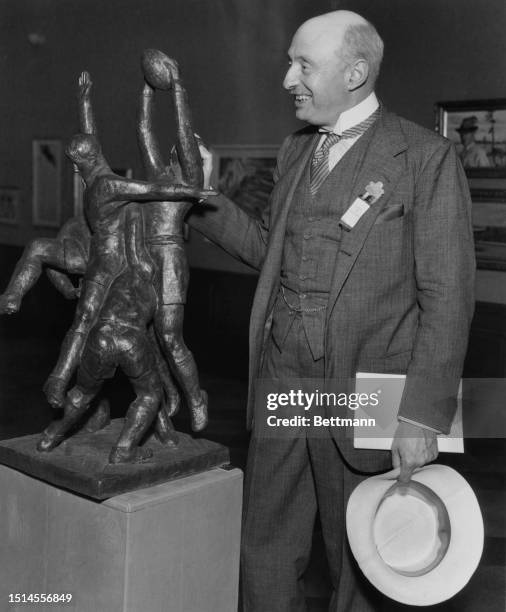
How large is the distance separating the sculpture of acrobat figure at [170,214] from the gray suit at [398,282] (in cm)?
28

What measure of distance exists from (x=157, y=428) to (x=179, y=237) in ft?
2.02

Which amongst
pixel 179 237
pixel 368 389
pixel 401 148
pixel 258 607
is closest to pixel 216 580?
pixel 258 607

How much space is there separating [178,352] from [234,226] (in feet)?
1.74

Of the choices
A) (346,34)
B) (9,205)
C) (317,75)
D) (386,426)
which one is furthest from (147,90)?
(9,205)

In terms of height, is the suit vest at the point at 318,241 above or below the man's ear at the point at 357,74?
below

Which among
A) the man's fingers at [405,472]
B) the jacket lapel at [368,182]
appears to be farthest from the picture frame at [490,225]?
the man's fingers at [405,472]

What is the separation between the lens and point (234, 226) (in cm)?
295

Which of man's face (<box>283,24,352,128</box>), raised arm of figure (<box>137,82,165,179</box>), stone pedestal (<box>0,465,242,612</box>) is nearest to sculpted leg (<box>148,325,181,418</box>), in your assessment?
stone pedestal (<box>0,465,242,612</box>)

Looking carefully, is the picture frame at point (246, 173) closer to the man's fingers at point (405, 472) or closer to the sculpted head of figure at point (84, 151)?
the sculpted head of figure at point (84, 151)

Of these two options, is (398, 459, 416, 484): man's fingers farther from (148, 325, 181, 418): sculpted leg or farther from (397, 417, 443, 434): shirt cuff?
(148, 325, 181, 418): sculpted leg

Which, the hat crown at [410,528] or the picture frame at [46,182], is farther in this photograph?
the picture frame at [46,182]

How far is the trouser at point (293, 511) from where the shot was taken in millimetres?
2781

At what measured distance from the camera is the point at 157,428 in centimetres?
281

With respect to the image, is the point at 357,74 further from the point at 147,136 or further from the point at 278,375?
the point at 278,375
